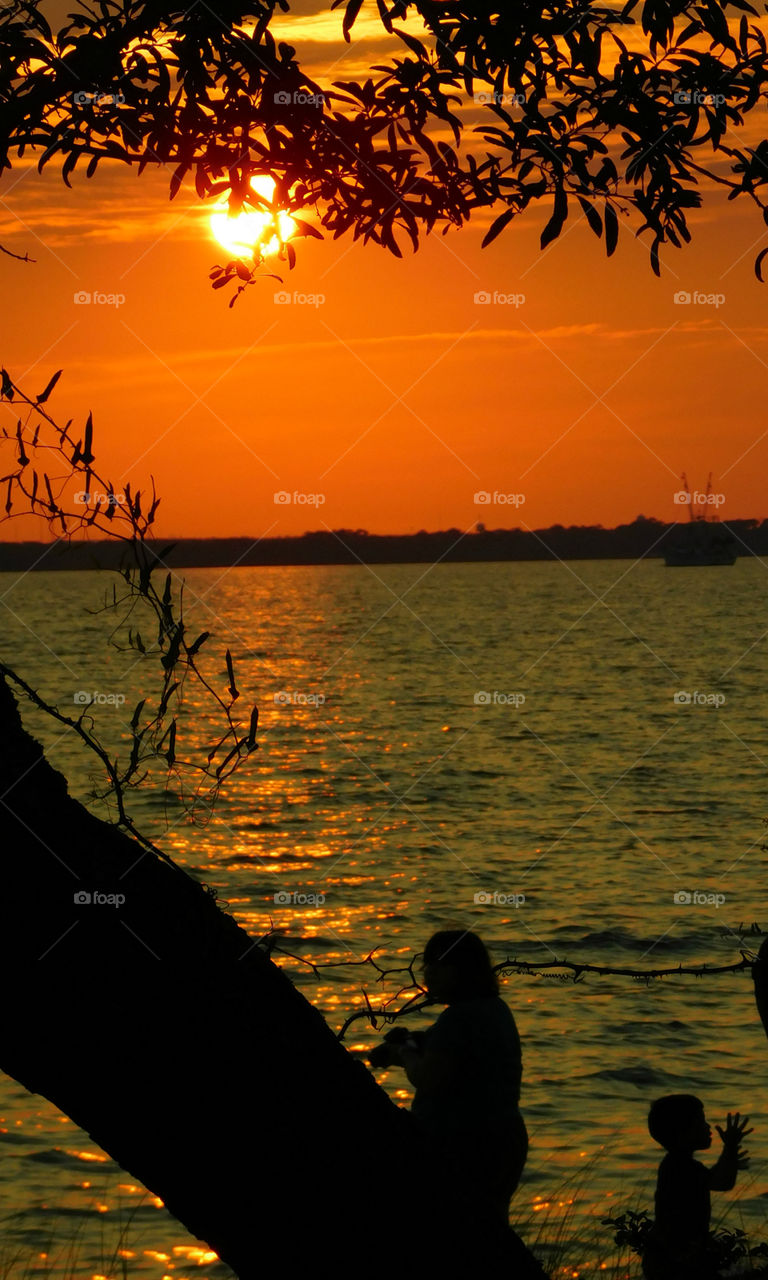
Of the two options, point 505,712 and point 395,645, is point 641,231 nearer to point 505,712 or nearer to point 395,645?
point 505,712

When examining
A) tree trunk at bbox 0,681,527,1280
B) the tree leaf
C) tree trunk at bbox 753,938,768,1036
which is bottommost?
tree trunk at bbox 753,938,768,1036

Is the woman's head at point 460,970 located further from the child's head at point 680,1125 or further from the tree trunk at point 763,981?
the tree trunk at point 763,981

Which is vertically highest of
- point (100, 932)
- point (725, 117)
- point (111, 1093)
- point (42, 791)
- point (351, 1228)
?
point (725, 117)

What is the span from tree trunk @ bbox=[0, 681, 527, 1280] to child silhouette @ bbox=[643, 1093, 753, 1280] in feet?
11.5

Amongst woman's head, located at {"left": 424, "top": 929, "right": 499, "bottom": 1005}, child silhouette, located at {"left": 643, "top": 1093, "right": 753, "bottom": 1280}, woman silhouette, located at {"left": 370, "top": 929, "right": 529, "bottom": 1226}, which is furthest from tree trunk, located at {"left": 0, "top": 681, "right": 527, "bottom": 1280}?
child silhouette, located at {"left": 643, "top": 1093, "right": 753, "bottom": 1280}

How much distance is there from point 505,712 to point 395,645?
45.7 meters

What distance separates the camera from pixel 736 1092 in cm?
1399

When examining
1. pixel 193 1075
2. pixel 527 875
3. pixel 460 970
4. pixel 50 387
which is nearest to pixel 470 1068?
pixel 460 970

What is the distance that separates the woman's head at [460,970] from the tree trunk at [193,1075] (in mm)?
3230

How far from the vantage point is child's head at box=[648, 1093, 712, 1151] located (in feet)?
20.1

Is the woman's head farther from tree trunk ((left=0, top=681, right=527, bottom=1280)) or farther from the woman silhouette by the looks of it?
tree trunk ((left=0, top=681, right=527, bottom=1280))

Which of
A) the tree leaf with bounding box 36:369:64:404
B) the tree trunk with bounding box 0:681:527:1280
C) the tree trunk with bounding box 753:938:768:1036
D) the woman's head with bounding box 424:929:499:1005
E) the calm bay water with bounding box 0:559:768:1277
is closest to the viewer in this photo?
the tree trunk with bounding box 0:681:527:1280

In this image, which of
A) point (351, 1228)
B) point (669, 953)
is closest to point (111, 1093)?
point (351, 1228)

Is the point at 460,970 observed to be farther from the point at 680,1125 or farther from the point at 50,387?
the point at 50,387
